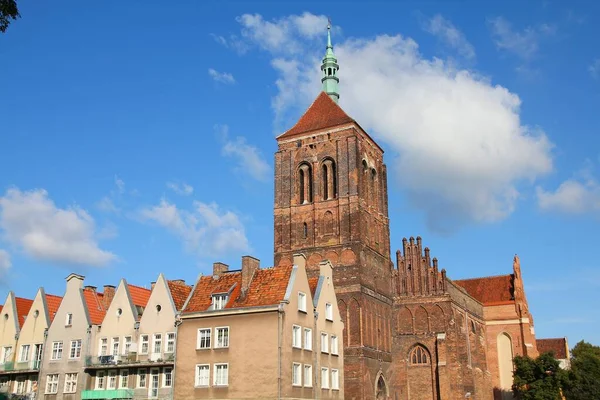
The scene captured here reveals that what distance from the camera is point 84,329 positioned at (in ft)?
156

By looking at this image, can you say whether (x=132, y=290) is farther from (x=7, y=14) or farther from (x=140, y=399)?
(x=7, y=14)

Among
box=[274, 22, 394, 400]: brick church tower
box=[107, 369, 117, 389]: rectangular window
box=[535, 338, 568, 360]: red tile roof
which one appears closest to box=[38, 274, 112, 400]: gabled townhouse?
box=[107, 369, 117, 389]: rectangular window

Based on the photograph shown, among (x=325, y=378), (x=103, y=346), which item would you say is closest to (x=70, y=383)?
(x=103, y=346)

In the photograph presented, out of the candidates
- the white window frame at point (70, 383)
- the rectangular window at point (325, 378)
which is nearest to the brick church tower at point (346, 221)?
the rectangular window at point (325, 378)

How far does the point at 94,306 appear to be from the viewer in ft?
162

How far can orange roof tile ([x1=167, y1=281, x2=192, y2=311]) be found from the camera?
4581 centimetres

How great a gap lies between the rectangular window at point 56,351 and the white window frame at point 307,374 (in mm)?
17800

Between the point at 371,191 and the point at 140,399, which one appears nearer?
the point at 140,399

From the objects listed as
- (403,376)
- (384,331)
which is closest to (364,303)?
(384,331)

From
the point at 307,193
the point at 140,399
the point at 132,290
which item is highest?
the point at 307,193

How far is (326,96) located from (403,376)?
95.0ft

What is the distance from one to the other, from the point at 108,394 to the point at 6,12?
104ft

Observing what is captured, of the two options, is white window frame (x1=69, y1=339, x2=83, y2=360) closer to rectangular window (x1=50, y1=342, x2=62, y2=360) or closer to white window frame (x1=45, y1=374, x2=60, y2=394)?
rectangular window (x1=50, y1=342, x2=62, y2=360)

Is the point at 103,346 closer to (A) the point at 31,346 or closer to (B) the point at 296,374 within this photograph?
(A) the point at 31,346
